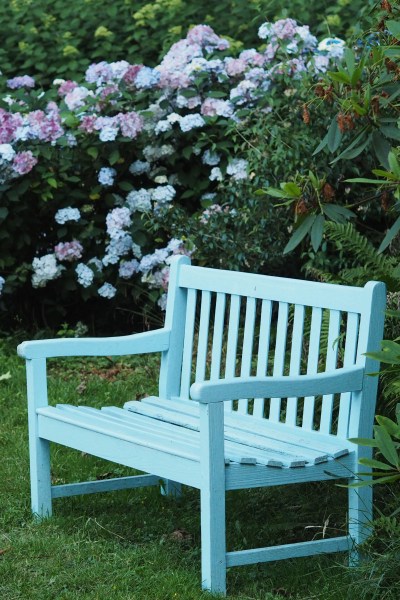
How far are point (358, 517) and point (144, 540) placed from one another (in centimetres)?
81

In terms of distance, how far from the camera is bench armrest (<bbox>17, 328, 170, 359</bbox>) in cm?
416

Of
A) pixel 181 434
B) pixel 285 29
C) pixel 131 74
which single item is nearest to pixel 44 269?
pixel 131 74

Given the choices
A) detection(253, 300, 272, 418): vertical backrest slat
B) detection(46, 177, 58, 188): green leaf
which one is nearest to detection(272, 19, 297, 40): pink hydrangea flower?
detection(46, 177, 58, 188): green leaf

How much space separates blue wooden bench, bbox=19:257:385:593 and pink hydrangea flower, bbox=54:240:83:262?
2.51 metres

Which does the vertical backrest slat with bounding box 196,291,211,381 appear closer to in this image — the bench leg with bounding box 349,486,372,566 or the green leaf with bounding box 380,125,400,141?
the bench leg with bounding box 349,486,372,566

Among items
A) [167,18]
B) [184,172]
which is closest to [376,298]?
[184,172]

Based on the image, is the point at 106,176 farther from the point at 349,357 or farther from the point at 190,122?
the point at 349,357

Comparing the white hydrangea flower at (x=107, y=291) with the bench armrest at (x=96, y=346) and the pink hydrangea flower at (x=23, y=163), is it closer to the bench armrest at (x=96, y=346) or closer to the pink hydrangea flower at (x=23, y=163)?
the pink hydrangea flower at (x=23, y=163)

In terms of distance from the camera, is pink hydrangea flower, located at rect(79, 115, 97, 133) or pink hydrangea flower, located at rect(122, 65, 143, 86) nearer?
pink hydrangea flower, located at rect(79, 115, 97, 133)

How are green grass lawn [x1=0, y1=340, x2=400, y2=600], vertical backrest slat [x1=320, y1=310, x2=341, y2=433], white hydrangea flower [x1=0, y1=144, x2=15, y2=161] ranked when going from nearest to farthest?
green grass lawn [x1=0, y1=340, x2=400, y2=600] → vertical backrest slat [x1=320, y1=310, x2=341, y2=433] → white hydrangea flower [x1=0, y1=144, x2=15, y2=161]

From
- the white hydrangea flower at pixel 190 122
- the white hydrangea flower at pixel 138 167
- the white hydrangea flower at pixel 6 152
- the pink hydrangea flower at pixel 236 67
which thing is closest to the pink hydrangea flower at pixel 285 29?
the pink hydrangea flower at pixel 236 67

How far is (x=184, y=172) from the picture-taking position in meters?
6.99

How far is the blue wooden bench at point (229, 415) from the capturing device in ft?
11.1

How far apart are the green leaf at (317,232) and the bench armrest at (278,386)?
Answer: 0.43 m
